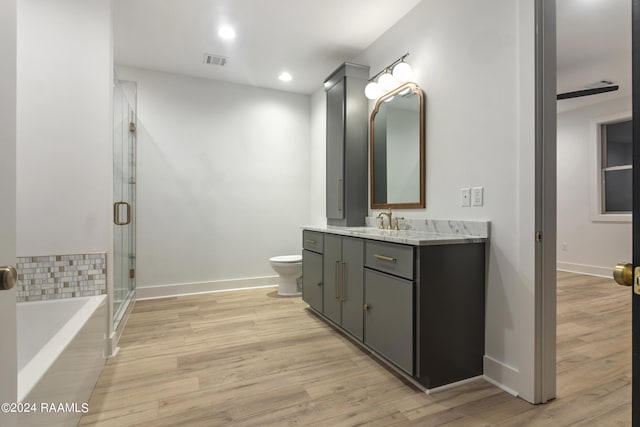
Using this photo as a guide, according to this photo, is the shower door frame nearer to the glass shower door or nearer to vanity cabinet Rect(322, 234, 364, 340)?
the glass shower door

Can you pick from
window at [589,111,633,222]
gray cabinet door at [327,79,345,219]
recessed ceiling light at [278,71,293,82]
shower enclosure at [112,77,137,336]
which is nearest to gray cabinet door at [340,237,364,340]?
gray cabinet door at [327,79,345,219]

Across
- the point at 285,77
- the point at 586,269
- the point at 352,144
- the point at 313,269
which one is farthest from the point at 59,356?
the point at 586,269

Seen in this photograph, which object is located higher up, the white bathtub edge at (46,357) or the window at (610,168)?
the window at (610,168)

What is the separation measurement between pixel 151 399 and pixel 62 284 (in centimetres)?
101

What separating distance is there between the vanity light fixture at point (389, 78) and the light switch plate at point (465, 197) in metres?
1.06

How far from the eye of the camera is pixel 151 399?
1.73m

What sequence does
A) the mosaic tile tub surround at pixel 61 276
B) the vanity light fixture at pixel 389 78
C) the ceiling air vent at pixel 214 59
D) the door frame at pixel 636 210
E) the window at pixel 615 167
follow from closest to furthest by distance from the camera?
the door frame at pixel 636 210
the mosaic tile tub surround at pixel 61 276
the vanity light fixture at pixel 389 78
the ceiling air vent at pixel 214 59
the window at pixel 615 167

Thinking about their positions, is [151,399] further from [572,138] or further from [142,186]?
[572,138]

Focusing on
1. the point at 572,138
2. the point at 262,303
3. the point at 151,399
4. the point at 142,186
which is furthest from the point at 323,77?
the point at 572,138

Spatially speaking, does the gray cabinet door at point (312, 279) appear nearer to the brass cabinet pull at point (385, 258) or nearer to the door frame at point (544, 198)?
the brass cabinet pull at point (385, 258)

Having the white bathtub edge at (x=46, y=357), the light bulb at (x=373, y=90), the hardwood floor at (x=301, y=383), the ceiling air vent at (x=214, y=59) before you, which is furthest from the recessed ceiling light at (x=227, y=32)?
the hardwood floor at (x=301, y=383)

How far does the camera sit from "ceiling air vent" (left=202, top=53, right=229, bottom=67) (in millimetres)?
3367

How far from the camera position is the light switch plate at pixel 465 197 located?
6.78 ft

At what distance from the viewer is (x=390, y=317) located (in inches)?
76.8
